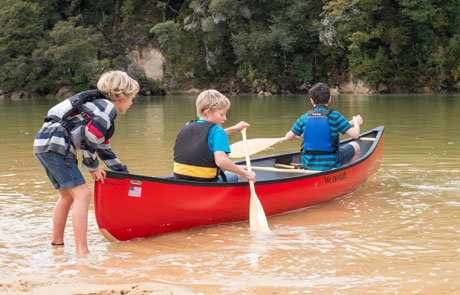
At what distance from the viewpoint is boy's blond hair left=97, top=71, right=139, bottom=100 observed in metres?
4.08

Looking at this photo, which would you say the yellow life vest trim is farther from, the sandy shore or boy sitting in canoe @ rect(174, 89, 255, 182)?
the sandy shore

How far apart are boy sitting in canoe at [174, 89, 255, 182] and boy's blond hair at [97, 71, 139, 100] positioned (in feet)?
2.42

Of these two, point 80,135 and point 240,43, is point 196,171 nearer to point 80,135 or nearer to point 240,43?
point 80,135

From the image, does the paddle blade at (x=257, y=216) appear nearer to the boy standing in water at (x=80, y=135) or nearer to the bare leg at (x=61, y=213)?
the boy standing in water at (x=80, y=135)

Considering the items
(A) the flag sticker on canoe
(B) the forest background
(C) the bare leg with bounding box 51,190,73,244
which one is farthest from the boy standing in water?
(B) the forest background

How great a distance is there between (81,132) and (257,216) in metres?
1.71

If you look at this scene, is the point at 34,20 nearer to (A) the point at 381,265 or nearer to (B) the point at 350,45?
(B) the point at 350,45

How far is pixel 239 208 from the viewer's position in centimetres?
508

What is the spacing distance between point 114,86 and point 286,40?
32.2m

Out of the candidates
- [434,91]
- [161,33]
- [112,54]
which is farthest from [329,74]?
[112,54]

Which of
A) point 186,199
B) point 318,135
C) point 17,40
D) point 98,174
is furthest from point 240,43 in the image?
point 98,174

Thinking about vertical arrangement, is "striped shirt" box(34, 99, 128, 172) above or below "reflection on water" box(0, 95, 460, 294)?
above

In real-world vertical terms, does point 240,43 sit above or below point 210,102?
above

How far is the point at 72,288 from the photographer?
341 cm
